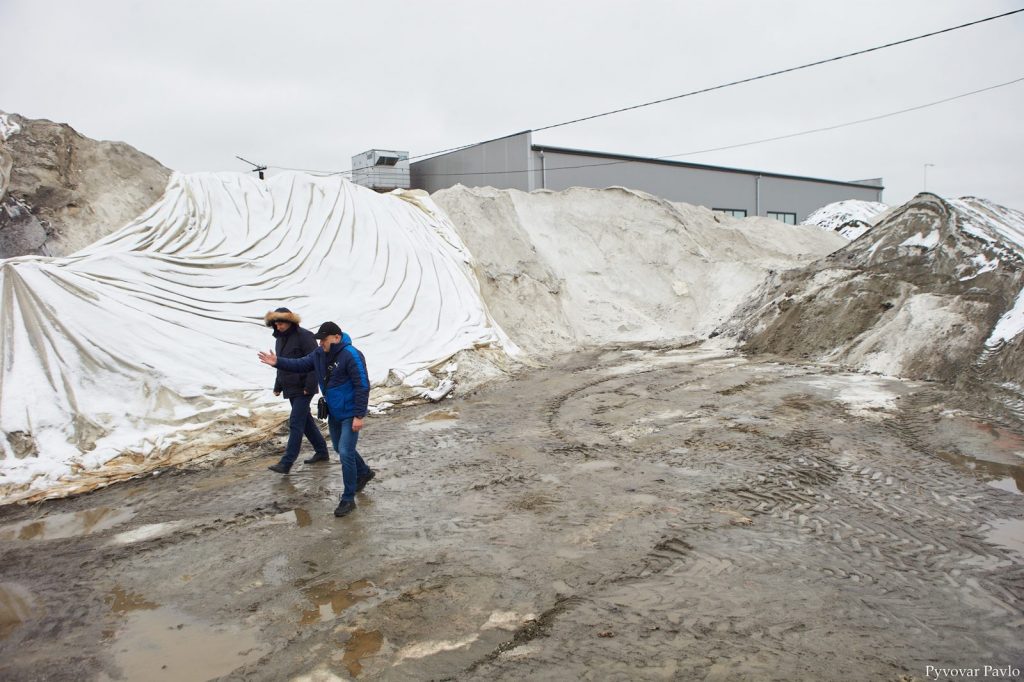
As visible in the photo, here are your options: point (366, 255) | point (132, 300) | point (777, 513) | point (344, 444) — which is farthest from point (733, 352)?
point (132, 300)

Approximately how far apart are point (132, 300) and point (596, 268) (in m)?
12.1

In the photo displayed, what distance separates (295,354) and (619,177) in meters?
19.2

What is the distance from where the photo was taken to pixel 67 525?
17.3 ft

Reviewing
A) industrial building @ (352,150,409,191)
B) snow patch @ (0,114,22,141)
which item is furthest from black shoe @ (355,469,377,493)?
industrial building @ (352,150,409,191)

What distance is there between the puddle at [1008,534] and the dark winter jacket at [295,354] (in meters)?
5.28

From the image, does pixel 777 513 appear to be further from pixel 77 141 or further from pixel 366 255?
pixel 77 141

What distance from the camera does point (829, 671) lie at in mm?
2883

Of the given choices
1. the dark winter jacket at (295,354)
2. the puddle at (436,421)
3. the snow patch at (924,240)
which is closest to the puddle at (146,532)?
the dark winter jacket at (295,354)

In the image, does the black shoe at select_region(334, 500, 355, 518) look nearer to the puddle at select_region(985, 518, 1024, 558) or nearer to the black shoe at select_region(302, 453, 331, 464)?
the black shoe at select_region(302, 453, 331, 464)

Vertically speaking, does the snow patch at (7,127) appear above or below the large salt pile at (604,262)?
above

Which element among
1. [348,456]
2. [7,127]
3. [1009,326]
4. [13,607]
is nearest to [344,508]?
[348,456]

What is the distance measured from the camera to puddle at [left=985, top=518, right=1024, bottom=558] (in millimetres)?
4094

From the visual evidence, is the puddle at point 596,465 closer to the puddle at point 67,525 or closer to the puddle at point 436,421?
the puddle at point 436,421

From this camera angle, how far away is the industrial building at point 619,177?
70.6ft
